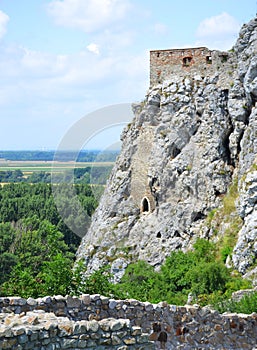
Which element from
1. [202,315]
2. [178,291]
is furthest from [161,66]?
[202,315]

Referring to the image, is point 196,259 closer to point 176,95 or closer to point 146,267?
point 146,267

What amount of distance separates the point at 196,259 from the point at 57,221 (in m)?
44.5

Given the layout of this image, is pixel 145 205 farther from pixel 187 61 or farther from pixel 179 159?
pixel 187 61

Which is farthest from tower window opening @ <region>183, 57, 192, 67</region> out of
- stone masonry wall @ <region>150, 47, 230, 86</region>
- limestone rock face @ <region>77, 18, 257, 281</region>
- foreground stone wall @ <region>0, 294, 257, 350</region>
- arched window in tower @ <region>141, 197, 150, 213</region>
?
foreground stone wall @ <region>0, 294, 257, 350</region>

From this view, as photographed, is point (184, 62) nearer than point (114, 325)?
No

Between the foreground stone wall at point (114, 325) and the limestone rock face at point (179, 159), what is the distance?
81.3 feet

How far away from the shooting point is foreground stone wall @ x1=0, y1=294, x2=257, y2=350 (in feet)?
25.1

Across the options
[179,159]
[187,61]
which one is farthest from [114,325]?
[187,61]

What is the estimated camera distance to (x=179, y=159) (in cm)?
4266

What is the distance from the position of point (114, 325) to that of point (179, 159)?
34800 mm

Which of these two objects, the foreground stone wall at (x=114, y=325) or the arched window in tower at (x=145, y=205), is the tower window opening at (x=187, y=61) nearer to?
the arched window in tower at (x=145, y=205)

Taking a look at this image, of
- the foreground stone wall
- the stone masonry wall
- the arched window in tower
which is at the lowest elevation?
the arched window in tower

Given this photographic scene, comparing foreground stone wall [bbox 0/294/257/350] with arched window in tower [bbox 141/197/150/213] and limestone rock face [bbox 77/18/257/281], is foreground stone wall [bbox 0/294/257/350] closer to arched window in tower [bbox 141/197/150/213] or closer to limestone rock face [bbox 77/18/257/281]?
limestone rock face [bbox 77/18/257/281]

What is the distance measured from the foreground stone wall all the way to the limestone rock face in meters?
24.8
